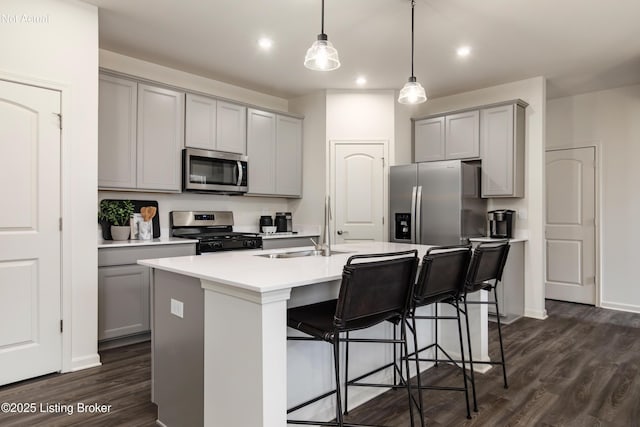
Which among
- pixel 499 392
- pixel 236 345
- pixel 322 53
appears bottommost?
pixel 499 392

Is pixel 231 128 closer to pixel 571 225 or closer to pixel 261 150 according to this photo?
pixel 261 150

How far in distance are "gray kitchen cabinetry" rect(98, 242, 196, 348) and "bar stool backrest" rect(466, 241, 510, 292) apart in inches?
102

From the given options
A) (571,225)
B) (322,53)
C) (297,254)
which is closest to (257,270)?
(297,254)

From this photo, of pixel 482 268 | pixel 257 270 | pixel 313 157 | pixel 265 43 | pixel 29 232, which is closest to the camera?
pixel 257 270

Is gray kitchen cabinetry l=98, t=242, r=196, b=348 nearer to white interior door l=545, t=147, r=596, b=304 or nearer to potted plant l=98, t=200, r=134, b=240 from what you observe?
potted plant l=98, t=200, r=134, b=240

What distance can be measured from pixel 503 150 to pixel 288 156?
8.32ft

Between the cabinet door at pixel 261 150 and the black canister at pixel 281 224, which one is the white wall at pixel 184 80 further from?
the black canister at pixel 281 224

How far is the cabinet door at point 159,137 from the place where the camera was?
3744mm

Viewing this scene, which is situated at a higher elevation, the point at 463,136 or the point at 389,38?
the point at 389,38

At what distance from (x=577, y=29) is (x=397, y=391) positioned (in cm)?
321

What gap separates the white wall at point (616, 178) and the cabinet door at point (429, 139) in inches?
70.3

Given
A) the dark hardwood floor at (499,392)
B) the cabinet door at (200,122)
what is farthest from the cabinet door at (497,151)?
the cabinet door at (200,122)

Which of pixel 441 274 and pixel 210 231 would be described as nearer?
pixel 441 274

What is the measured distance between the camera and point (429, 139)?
509 cm
